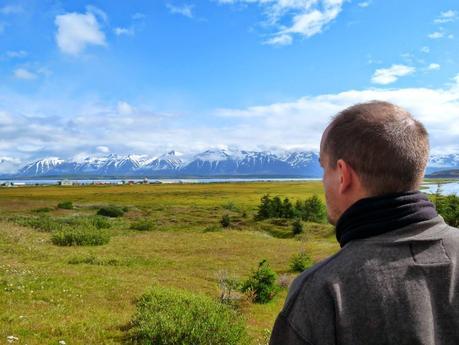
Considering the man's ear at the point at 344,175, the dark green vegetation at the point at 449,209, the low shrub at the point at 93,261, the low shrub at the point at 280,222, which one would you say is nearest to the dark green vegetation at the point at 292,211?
the low shrub at the point at 280,222

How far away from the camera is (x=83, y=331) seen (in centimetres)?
1009

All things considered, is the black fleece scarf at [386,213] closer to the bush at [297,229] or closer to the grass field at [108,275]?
the grass field at [108,275]

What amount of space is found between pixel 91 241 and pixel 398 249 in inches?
1120

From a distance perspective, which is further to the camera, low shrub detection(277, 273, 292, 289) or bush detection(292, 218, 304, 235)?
bush detection(292, 218, 304, 235)

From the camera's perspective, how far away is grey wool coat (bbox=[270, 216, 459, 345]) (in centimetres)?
199

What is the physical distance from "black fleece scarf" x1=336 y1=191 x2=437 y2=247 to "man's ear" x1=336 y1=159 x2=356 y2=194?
0.41 feet

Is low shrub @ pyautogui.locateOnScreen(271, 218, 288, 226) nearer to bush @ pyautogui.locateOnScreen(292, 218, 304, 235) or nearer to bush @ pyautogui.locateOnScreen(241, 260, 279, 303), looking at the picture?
bush @ pyautogui.locateOnScreen(292, 218, 304, 235)

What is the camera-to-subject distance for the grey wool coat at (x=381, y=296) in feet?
6.52

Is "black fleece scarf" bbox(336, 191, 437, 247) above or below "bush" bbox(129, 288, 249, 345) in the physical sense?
above

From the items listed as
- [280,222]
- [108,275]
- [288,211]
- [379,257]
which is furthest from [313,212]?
[379,257]

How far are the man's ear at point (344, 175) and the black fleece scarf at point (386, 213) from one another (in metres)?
0.13

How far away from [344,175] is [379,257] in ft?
1.47

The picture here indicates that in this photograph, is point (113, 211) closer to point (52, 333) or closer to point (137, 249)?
point (137, 249)

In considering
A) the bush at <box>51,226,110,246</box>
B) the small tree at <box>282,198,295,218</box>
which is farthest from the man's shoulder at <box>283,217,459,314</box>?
the small tree at <box>282,198,295,218</box>
